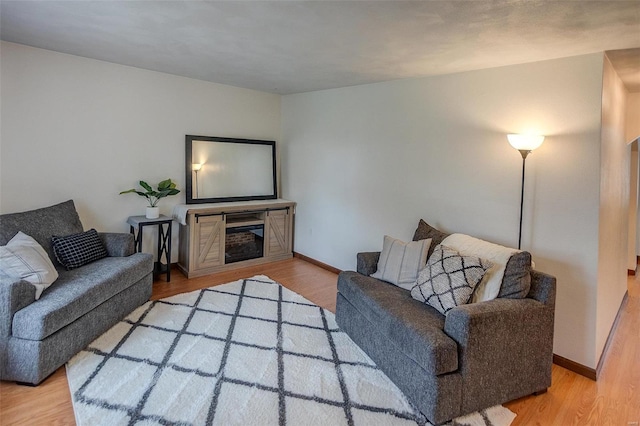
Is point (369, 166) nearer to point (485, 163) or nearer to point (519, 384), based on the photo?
point (485, 163)

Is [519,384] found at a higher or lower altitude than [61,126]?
lower

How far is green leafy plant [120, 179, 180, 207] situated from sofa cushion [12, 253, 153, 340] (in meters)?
0.88

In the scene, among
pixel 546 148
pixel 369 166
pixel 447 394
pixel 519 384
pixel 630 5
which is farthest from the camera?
pixel 369 166

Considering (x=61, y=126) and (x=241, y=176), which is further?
(x=241, y=176)

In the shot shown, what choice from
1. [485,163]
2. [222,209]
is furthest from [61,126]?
[485,163]

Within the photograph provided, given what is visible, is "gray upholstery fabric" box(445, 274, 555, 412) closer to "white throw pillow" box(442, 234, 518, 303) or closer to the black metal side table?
"white throw pillow" box(442, 234, 518, 303)

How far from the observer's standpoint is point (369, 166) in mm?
3967

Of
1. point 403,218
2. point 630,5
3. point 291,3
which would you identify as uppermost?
point 291,3

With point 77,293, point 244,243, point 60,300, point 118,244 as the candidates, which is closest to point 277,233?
point 244,243

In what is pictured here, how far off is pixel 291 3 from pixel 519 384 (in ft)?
8.60

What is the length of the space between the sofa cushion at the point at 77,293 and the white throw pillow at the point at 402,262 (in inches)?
82.6

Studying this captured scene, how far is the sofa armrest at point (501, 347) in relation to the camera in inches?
75.2

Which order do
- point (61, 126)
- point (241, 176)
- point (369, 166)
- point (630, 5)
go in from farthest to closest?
Answer: point (241, 176) → point (369, 166) → point (61, 126) → point (630, 5)

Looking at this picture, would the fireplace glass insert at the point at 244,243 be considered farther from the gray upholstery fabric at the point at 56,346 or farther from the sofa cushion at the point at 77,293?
the gray upholstery fabric at the point at 56,346
